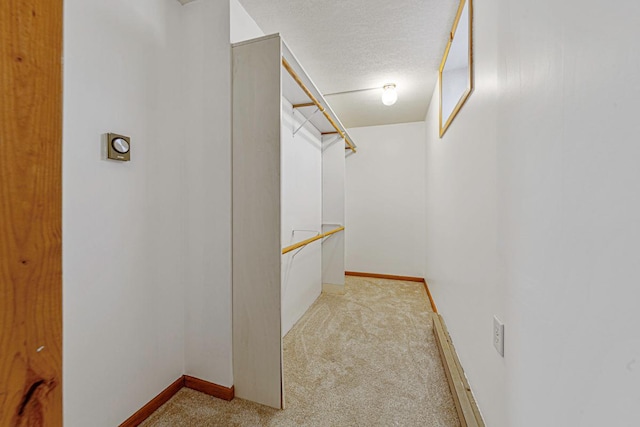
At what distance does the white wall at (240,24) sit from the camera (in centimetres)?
150

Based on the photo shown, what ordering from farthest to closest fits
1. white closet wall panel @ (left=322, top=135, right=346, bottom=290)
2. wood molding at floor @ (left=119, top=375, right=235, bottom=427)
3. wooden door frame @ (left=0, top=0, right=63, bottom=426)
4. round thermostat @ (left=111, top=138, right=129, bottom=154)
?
white closet wall panel @ (left=322, top=135, right=346, bottom=290) → wood molding at floor @ (left=119, top=375, right=235, bottom=427) → round thermostat @ (left=111, top=138, right=129, bottom=154) → wooden door frame @ (left=0, top=0, right=63, bottom=426)

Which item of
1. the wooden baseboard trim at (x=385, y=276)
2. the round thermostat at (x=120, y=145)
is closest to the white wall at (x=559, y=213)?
the round thermostat at (x=120, y=145)

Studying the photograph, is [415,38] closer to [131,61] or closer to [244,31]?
[244,31]

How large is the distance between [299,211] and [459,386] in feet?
5.95

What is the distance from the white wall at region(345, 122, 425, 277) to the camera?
3986 millimetres

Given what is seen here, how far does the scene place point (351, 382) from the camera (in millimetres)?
1677

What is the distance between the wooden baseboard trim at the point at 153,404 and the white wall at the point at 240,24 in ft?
6.68

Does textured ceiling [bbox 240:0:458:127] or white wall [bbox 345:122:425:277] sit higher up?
textured ceiling [bbox 240:0:458:127]

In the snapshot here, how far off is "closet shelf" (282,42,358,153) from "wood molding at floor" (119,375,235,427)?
197cm

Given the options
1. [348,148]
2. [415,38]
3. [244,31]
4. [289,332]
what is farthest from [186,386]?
[348,148]

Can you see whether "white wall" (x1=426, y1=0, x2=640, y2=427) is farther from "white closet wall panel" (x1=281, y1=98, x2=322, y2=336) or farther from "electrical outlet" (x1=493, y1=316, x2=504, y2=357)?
"white closet wall panel" (x1=281, y1=98, x2=322, y2=336)

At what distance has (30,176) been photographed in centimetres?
38

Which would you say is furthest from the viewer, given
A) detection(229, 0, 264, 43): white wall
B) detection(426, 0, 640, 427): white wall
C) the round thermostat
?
detection(229, 0, 264, 43): white wall

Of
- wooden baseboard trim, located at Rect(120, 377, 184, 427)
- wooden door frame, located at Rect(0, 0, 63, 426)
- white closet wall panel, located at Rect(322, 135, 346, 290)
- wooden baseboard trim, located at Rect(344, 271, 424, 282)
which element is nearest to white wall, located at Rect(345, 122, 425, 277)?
wooden baseboard trim, located at Rect(344, 271, 424, 282)
